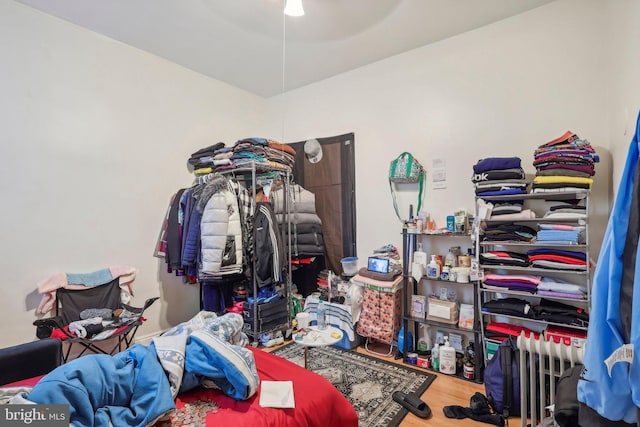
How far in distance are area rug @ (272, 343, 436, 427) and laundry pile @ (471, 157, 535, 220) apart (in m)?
1.44

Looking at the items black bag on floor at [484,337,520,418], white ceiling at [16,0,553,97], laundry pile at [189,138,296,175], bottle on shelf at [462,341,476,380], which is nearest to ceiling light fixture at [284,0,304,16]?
white ceiling at [16,0,553,97]

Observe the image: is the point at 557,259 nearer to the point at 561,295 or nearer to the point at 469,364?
the point at 561,295

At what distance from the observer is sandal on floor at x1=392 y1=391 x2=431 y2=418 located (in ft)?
6.74

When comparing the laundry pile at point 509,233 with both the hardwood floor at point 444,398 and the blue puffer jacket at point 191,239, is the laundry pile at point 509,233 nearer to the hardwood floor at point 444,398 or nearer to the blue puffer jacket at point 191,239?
the hardwood floor at point 444,398

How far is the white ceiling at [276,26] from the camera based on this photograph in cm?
244

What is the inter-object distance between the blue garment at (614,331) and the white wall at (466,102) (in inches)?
65.3

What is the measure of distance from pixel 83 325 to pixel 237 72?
2.83 m

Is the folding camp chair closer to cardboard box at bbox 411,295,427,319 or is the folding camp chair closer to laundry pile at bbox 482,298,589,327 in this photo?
cardboard box at bbox 411,295,427,319

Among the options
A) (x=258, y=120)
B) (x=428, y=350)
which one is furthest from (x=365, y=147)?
(x=428, y=350)

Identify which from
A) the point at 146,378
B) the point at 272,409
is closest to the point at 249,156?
the point at 146,378

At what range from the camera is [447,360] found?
2588 mm

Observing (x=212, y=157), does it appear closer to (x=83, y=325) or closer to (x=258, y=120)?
(x=258, y=120)

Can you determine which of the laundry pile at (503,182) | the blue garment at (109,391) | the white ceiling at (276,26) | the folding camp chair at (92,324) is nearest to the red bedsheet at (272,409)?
the blue garment at (109,391)

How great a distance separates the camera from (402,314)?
3.01 m
